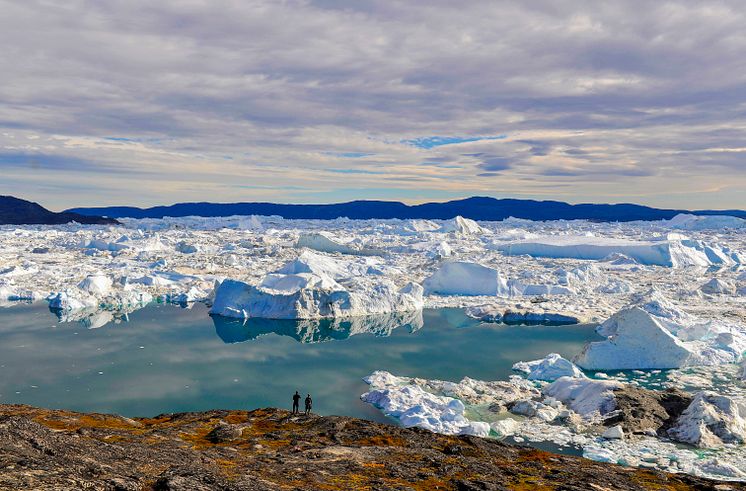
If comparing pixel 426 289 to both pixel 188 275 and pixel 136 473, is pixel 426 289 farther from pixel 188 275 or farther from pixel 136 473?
pixel 136 473

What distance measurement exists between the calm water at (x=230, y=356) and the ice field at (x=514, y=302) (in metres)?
1.06

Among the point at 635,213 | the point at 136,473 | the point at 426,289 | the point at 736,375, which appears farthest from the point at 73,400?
the point at 635,213

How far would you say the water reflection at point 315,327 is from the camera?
28859 millimetres

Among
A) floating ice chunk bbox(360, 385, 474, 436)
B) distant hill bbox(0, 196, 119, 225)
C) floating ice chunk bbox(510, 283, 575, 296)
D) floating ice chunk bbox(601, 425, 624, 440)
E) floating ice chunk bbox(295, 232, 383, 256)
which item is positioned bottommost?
floating ice chunk bbox(360, 385, 474, 436)

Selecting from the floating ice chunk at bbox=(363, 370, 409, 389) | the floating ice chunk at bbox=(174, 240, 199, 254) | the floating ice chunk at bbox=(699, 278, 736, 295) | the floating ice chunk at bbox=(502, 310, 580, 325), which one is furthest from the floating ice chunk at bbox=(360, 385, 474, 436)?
the floating ice chunk at bbox=(174, 240, 199, 254)

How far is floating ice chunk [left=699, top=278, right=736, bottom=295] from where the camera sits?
38188 millimetres

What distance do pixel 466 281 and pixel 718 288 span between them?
17.4m

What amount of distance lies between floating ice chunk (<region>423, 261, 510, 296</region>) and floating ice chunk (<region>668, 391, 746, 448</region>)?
24.4 metres

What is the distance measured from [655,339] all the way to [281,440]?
17.2 meters

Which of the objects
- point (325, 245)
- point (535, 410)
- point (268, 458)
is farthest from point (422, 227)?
point (268, 458)

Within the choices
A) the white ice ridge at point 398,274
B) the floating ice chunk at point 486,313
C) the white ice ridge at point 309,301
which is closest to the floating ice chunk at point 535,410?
the floating ice chunk at point 486,313

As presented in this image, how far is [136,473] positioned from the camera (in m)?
6.88

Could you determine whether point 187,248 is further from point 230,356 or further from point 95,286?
point 230,356

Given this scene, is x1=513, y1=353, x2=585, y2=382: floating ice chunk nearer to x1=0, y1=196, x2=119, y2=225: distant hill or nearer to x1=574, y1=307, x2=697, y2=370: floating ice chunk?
x1=574, y1=307, x2=697, y2=370: floating ice chunk
